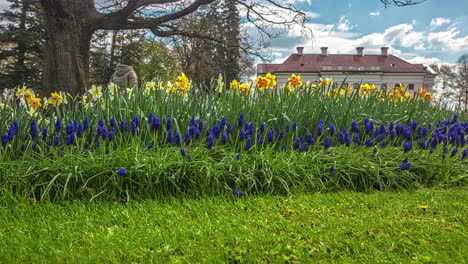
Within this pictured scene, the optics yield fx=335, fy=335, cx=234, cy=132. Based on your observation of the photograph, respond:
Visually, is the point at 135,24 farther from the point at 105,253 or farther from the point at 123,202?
the point at 105,253

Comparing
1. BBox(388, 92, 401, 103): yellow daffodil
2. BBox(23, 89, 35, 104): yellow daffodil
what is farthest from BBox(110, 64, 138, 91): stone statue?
BBox(388, 92, 401, 103): yellow daffodil

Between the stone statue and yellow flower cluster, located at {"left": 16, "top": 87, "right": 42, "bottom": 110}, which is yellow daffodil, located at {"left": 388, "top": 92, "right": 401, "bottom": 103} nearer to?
yellow flower cluster, located at {"left": 16, "top": 87, "right": 42, "bottom": 110}

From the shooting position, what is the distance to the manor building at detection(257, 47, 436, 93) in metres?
44.3

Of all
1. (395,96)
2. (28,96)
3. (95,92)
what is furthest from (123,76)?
(395,96)

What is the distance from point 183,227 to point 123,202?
0.75 m

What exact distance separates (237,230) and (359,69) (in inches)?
1927

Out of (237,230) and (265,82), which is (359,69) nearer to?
(265,82)

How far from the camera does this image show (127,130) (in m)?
3.18

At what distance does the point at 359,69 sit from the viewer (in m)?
46.7

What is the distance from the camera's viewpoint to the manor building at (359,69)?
145ft

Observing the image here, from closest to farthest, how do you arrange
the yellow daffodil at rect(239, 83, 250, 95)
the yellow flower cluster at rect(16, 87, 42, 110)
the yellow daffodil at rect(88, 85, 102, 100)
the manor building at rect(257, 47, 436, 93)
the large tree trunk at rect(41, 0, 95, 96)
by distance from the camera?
the yellow daffodil at rect(88, 85, 102, 100)
the yellow flower cluster at rect(16, 87, 42, 110)
the yellow daffodil at rect(239, 83, 250, 95)
the large tree trunk at rect(41, 0, 95, 96)
the manor building at rect(257, 47, 436, 93)

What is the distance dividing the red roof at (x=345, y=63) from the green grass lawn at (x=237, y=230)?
4326 centimetres

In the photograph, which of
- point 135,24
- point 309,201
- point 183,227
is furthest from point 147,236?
point 135,24

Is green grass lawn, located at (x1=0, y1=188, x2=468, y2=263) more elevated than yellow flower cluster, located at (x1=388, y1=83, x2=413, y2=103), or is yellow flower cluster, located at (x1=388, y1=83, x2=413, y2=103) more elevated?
yellow flower cluster, located at (x1=388, y1=83, x2=413, y2=103)
